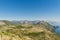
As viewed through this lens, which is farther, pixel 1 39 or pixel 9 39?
pixel 9 39

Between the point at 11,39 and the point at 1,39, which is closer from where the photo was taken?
the point at 1,39

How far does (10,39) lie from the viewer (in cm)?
4238

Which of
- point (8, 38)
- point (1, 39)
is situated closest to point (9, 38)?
point (8, 38)

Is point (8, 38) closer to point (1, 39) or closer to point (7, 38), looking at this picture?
point (7, 38)

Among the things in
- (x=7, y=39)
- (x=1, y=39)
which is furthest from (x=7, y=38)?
(x=1, y=39)

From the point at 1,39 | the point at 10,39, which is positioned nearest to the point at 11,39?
the point at 10,39

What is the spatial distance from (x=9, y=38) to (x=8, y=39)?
0.62m

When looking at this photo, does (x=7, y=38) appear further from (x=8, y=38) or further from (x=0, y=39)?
(x=0, y=39)

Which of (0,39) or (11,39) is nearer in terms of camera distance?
(0,39)

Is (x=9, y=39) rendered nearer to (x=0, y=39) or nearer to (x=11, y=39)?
(x=11, y=39)

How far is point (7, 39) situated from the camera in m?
42.0

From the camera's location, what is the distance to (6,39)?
42.1m

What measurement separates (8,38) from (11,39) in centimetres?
94

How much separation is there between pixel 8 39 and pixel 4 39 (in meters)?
1.94
